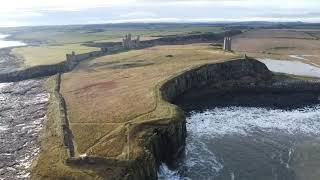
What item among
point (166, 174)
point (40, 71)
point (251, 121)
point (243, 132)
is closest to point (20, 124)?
point (166, 174)

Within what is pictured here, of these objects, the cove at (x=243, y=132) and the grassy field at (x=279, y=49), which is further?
the grassy field at (x=279, y=49)

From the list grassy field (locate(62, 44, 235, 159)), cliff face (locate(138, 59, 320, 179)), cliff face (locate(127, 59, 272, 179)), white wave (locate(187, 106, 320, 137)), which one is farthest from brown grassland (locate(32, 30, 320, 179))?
white wave (locate(187, 106, 320, 137))

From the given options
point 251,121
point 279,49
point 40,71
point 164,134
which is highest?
point 40,71

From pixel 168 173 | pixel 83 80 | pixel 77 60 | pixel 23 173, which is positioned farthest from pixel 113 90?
pixel 77 60

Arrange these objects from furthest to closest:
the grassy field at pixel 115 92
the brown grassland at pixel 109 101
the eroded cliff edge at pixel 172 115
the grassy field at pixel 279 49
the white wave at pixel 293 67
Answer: the grassy field at pixel 279 49 → the white wave at pixel 293 67 → the grassy field at pixel 115 92 → the brown grassland at pixel 109 101 → the eroded cliff edge at pixel 172 115

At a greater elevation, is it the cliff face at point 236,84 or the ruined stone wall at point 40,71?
the ruined stone wall at point 40,71

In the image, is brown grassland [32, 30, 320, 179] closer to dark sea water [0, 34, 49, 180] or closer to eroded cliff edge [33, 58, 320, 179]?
eroded cliff edge [33, 58, 320, 179]

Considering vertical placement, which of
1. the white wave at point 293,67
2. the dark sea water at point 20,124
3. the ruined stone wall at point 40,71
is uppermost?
the ruined stone wall at point 40,71

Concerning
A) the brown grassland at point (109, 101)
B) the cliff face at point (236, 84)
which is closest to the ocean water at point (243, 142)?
the brown grassland at point (109, 101)

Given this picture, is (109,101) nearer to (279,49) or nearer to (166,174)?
(166,174)

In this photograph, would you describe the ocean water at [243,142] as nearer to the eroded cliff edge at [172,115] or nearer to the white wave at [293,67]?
the eroded cliff edge at [172,115]
